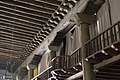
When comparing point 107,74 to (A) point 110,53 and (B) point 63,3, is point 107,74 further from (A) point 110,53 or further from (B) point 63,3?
(B) point 63,3

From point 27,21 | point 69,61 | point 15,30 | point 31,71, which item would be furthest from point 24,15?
point 31,71

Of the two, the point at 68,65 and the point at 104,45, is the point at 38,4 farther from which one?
the point at 104,45

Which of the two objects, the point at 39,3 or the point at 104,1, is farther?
the point at 39,3

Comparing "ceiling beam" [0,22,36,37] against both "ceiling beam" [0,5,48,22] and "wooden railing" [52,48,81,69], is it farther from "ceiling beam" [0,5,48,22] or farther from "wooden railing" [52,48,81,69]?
Result: "wooden railing" [52,48,81,69]

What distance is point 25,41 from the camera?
13.5 metres

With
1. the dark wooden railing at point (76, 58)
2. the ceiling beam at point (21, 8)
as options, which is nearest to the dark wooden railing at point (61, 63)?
the dark wooden railing at point (76, 58)

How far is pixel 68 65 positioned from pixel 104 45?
2.47 meters

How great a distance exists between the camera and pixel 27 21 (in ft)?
36.6

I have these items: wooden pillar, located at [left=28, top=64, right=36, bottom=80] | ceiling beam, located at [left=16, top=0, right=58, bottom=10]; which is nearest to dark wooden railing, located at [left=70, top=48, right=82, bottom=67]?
ceiling beam, located at [left=16, top=0, right=58, bottom=10]

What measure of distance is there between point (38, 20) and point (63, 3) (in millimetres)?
2036

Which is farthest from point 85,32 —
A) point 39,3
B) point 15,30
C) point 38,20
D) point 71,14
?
point 15,30

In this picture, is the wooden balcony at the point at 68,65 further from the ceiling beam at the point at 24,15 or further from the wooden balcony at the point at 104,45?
the ceiling beam at the point at 24,15

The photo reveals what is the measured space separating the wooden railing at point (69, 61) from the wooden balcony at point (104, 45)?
1.00 metres

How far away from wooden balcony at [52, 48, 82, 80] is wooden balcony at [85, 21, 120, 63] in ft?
2.51
